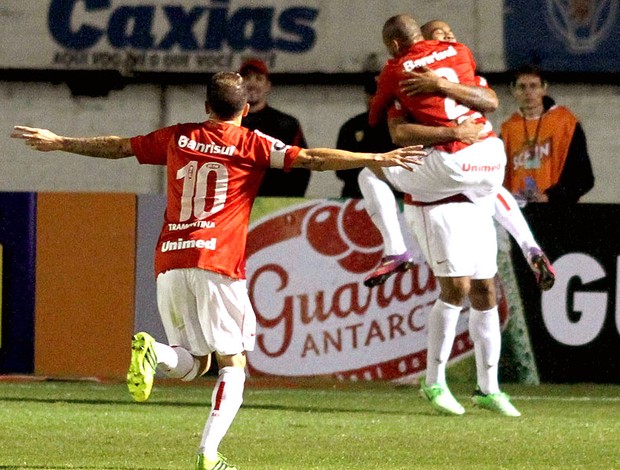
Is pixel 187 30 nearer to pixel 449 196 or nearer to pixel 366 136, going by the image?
pixel 366 136

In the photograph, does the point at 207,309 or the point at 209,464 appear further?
the point at 207,309

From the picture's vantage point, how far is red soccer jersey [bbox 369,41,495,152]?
8.85 meters

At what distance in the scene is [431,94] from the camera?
884cm

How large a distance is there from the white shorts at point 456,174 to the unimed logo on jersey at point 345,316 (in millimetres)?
1934

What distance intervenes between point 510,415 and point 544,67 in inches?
317

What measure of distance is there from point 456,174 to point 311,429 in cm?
170

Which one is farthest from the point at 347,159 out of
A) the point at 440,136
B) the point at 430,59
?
the point at 430,59

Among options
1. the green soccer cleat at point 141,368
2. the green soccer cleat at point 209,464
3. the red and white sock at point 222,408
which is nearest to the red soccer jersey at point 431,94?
the red and white sock at point 222,408

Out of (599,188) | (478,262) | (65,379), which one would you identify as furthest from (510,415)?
(599,188)

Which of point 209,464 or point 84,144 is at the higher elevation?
point 84,144

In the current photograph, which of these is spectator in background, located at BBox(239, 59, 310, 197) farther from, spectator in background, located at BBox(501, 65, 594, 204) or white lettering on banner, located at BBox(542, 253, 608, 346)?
white lettering on banner, located at BBox(542, 253, 608, 346)

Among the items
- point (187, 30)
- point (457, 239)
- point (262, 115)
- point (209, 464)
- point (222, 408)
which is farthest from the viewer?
point (187, 30)

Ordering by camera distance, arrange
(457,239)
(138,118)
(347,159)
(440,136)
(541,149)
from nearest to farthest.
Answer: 1. (347,159)
2. (440,136)
3. (457,239)
4. (541,149)
5. (138,118)

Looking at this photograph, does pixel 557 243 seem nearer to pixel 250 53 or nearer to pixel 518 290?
pixel 518 290
